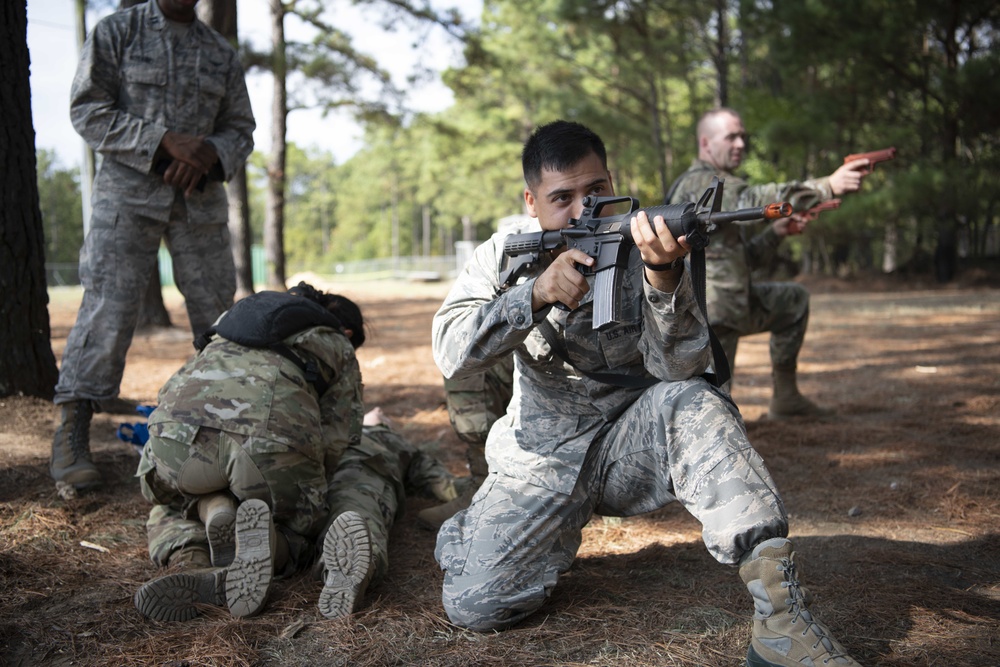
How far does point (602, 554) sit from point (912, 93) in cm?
1685

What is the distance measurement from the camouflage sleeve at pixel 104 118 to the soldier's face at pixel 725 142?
129 inches

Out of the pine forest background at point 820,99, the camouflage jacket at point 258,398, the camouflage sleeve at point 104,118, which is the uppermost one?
the pine forest background at point 820,99

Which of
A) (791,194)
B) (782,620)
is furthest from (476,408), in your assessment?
(791,194)

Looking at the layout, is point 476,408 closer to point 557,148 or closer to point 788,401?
point 557,148

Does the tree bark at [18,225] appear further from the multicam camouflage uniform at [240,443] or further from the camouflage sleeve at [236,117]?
the multicam camouflage uniform at [240,443]

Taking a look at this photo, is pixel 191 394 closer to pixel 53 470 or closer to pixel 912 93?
pixel 53 470

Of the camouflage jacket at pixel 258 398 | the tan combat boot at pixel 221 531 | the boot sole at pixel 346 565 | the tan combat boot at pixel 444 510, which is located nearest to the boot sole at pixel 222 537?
the tan combat boot at pixel 221 531

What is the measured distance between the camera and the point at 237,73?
173 inches

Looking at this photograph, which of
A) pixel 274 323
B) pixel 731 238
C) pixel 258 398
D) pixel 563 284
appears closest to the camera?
pixel 563 284

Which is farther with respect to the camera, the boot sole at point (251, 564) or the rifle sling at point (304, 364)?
the rifle sling at point (304, 364)

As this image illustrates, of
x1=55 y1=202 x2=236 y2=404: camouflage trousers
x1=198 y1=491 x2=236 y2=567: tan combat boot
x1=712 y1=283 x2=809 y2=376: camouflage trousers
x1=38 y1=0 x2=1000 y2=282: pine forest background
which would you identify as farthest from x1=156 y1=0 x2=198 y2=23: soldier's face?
x1=38 y1=0 x2=1000 y2=282: pine forest background

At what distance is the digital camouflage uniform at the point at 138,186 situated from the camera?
382 centimetres

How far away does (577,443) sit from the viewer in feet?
9.04

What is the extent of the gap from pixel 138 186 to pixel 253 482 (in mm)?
1909
